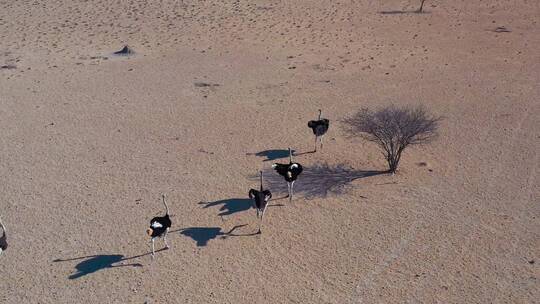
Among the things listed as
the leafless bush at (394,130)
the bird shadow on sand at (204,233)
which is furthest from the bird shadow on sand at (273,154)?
the bird shadow on sand at (204,233)

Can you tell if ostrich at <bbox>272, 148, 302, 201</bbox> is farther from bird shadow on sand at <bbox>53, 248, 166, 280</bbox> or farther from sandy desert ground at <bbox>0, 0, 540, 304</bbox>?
bird shadow on sand at <bbox>53, 248, 166, 280</bbox>

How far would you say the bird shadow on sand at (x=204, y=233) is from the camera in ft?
63.6

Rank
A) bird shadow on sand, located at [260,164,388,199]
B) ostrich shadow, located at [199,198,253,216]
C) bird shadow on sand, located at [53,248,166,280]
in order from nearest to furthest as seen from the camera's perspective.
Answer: bird shadow on sand, located at [53,248,166,280]
ostrich shadow, located at [199,198,253,216]
bird shadow on sand, located at [260,164,388,199]

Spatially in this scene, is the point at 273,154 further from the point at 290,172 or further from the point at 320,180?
the point at 290,172

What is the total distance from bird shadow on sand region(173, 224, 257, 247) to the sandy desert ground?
3.3 inches

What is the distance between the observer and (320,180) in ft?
74.2

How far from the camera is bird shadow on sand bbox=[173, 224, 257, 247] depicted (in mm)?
19375

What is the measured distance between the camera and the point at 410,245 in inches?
742

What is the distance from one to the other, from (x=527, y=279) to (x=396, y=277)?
3.56 meters

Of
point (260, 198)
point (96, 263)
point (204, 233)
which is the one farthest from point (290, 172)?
point (96, 263)

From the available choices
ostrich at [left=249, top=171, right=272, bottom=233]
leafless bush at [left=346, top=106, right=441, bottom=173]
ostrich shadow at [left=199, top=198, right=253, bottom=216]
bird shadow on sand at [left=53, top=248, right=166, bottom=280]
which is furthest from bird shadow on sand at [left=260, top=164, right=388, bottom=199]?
bird shadow on sand at [left=53, top=248, right=166, bottom=280]

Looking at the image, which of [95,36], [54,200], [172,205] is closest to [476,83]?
[172,205]

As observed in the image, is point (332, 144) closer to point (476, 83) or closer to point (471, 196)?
point (471, 196)

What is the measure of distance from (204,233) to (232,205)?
184cm
